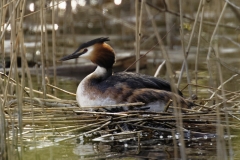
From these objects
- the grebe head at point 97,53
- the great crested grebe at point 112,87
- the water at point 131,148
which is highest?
the grebe head at point 97,53

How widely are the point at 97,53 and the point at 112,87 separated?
0.56 meters

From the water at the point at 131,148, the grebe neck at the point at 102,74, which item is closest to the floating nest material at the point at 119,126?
the water at the point at 131,148

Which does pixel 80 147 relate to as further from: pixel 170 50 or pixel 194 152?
pixel 170 50

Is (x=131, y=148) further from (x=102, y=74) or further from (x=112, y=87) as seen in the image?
(x=102, y=74)

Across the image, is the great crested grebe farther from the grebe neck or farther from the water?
the water

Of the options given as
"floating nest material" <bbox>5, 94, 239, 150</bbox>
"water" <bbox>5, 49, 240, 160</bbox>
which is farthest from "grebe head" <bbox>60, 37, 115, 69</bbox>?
"water" <bbox>5, 49, 240, 160</bbox>

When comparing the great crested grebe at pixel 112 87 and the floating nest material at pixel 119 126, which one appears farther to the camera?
the great crested grebe at pixel 112 87

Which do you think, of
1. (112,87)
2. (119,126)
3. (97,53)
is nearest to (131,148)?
(119,126)

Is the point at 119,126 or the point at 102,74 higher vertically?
the point at 102,74

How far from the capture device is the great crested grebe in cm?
571

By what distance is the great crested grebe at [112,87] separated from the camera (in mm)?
5707

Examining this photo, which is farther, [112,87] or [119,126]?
[112,87]

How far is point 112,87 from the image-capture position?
579 centimetres

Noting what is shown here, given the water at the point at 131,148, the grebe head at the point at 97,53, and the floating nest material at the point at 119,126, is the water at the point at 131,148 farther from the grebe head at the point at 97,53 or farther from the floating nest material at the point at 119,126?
the grebe head at the point at 97,53
